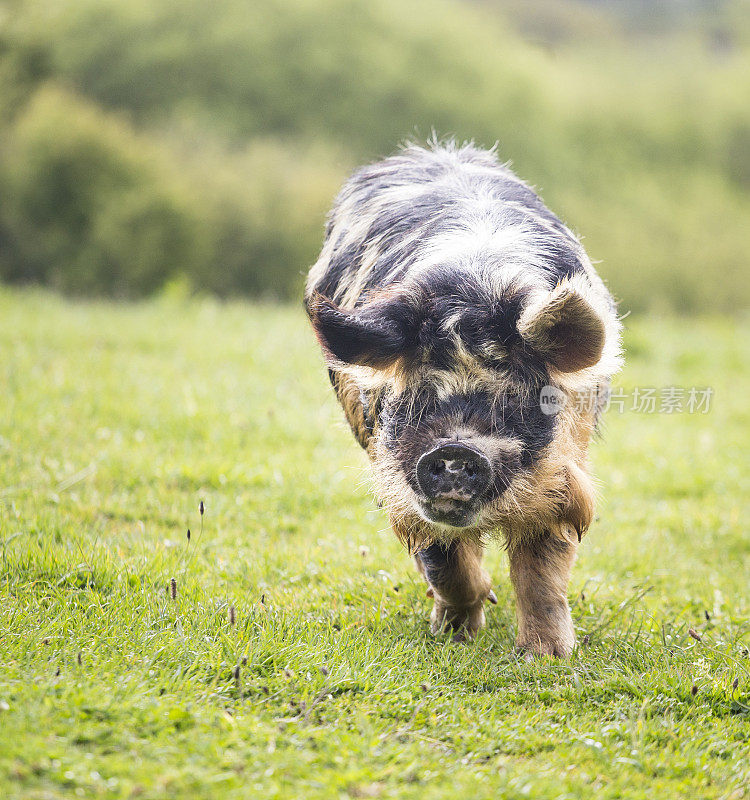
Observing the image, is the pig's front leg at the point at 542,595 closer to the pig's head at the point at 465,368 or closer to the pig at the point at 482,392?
the pig at the point at 482,392

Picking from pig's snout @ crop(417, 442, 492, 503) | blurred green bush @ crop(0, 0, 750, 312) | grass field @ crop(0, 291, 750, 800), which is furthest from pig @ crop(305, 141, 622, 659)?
blurred green bush @ crop(0, 0, 750, 312)

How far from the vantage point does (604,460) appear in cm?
743

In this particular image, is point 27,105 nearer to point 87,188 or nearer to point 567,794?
point 87,188

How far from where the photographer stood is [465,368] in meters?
3.74

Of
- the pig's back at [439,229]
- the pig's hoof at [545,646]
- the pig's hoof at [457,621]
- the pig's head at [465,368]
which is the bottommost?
the pig's hoof at [457,621]

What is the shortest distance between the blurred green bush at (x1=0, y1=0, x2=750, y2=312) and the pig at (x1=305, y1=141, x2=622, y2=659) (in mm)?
8466

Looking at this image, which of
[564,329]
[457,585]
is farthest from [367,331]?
[457,585]

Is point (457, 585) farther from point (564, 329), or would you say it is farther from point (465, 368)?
point (564, 329)

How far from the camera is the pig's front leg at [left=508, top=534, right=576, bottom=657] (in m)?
4.05

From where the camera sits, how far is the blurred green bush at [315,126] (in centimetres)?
1282

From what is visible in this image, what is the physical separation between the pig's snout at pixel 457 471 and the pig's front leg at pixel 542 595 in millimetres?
561

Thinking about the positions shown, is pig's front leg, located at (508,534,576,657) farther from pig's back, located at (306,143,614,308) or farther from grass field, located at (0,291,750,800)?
pig's back, located at (306,143,614,308)

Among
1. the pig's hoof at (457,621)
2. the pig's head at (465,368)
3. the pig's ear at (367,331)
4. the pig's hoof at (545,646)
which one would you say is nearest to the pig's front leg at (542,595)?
the pig's hoof at (545,646)

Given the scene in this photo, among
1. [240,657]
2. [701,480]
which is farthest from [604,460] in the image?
[240,657]
